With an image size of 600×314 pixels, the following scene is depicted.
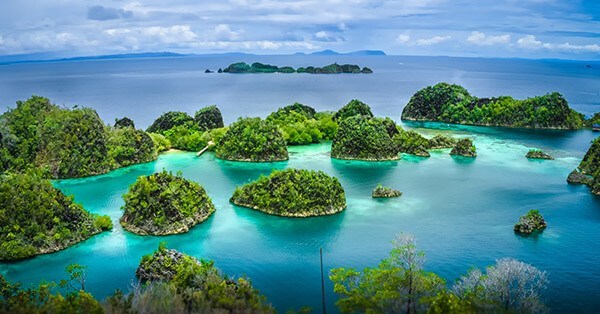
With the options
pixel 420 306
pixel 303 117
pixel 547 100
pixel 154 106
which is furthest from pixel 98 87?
pixel 420 306

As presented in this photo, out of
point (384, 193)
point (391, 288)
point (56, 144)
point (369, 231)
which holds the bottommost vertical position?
point (369, 231)

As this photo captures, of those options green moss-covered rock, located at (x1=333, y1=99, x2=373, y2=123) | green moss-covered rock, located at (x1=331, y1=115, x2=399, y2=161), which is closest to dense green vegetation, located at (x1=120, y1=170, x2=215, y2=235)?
green moss-covered rock, located at (x1=331, y1=115, x2=399, y2=161)

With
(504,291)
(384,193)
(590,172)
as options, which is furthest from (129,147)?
(590,172)

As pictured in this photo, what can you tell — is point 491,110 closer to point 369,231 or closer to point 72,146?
point 369,231

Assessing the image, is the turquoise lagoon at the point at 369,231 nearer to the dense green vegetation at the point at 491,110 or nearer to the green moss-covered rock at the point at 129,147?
the green moss-covered rock at the point at 129,147

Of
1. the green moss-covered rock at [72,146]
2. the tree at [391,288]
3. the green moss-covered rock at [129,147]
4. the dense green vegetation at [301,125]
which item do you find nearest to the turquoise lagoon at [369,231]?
the green moss-covered rock at [129,147]

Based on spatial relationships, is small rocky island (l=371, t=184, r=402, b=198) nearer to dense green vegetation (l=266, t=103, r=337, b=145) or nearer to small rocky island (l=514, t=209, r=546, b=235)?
small rocky island (l=514, t=209, r=546, b=235)

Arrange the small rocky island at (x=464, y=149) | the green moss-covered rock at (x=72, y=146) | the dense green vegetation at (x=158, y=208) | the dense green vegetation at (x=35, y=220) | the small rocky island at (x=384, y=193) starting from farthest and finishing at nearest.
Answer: the small rocky island at (x=464, y=149) → the green moss-covered rock at (x=72, y=146) → the small rocky island at (x=384, y=193) → the dense green vegetation at (x=158, y=208) → the dense green vegetation at (x=35, y=220)
